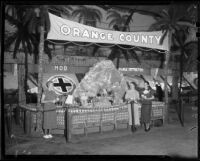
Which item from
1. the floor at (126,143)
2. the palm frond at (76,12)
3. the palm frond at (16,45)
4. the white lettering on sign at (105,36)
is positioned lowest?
the floor at (126,143)

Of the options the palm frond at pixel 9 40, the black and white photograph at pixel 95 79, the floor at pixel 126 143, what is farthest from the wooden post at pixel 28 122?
the palm frond at pixel 9 40

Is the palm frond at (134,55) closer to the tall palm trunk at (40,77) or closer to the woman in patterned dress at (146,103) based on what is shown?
the woman in patterned dress at (146,103)

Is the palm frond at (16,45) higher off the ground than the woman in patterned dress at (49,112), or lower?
higher

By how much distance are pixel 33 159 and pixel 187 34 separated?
4413 mm

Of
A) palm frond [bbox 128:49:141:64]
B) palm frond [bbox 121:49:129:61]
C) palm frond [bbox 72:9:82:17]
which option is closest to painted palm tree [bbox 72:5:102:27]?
palm frond [bbox 72:9:82:17]

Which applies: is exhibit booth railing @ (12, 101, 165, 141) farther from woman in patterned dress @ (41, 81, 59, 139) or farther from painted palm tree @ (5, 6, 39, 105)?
painted palm tree @ (5, 6, 39, 105)

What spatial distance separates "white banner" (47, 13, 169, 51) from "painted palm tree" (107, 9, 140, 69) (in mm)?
134

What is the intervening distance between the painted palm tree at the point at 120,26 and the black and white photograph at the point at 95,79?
0.02 metres

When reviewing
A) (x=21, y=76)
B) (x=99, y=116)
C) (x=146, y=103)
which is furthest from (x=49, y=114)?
(x=146, y=103)

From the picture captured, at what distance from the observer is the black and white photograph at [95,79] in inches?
247

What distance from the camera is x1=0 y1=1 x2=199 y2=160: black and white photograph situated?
6.27 metres

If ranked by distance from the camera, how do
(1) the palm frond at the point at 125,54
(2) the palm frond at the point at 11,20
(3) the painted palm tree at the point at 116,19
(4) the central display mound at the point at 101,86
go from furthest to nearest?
(4) the central display mound at the point at 101,86
(1) the palm frond at the point at 125,54
(3) the painted palm tree at the point at 116,19
(2) the palm frond at the point at 11,20

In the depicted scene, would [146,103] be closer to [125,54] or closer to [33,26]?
[125,54]

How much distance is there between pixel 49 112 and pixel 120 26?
2526 mm
